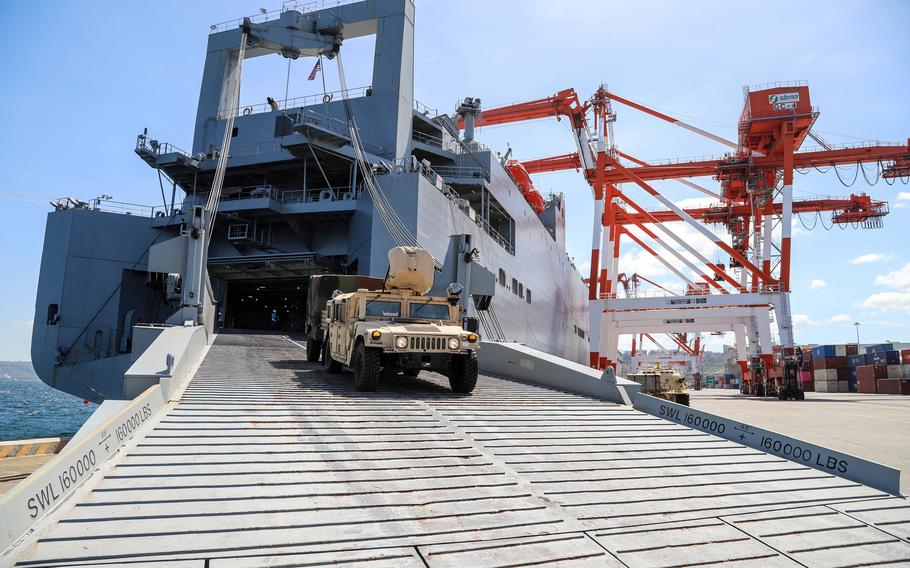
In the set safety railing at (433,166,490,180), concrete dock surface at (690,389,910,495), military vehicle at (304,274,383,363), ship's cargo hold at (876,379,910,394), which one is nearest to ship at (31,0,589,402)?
safety railing at (433,166,490,180)

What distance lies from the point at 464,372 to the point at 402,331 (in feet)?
4.39

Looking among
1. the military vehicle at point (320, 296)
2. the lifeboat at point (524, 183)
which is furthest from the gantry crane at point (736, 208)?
the military vehicle at point (320, 296)

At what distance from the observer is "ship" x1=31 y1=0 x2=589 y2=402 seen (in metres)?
20.9

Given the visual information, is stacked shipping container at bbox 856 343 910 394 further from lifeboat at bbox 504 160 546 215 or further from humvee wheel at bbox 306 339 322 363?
humvee wheel at bbox 306 339 322 363

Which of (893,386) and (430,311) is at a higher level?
(430,311)

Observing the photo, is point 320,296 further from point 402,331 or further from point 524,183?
point 524,183

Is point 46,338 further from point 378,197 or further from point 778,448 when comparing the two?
point 778,448

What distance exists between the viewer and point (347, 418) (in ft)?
22.7

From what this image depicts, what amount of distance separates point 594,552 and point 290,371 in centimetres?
858

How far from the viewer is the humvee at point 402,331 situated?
884 cm

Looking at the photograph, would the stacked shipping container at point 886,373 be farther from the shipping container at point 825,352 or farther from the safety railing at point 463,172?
the safety railing at point 463,172

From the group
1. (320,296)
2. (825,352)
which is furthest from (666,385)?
(825,352)

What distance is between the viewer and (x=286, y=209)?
23188 millimetres

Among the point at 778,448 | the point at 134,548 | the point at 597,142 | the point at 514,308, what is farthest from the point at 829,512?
the point at 597,142
